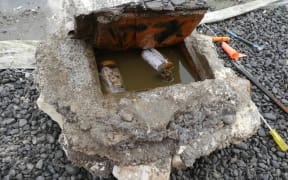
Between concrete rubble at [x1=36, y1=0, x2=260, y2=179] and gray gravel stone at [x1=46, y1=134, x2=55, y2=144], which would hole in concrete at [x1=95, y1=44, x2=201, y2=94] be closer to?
concrete rubble at [x1=36, y1=0, x2=260, y2=179]

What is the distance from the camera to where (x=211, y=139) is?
2430 mm

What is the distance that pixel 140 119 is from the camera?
227 cm

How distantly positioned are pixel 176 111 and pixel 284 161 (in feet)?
4.36

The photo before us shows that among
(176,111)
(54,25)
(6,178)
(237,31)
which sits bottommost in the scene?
(6,178)

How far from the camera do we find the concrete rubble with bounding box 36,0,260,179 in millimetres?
2262

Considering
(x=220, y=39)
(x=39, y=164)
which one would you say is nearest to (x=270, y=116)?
(x=220, y=39)

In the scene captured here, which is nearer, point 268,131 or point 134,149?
point 134,149

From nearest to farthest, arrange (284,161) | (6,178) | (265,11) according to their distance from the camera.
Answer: (6,178)
(284,161)
(265,11)

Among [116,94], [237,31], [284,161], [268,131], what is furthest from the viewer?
[237,31]

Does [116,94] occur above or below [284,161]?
above

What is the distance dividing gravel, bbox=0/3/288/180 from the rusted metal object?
3.07 ft

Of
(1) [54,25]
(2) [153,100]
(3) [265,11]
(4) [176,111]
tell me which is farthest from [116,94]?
(3) [265,11]

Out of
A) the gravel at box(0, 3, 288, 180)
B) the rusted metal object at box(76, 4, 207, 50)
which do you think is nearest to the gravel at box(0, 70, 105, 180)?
the gravel at box(0, 3, 288, 180)

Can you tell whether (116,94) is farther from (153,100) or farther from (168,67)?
(168,67)
